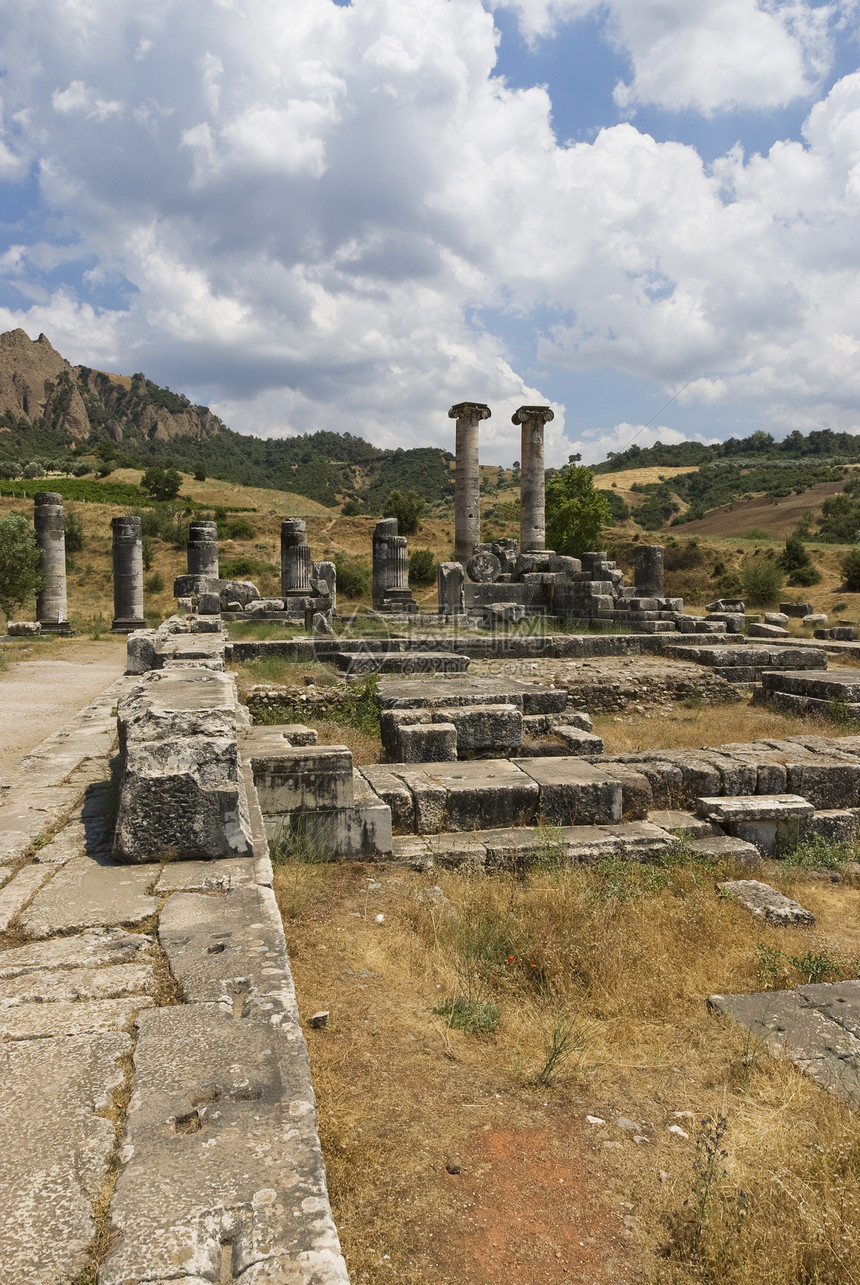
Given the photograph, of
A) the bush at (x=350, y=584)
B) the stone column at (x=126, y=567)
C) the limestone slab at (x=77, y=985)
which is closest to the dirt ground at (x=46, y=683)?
the stone column at (x=126, y=567)

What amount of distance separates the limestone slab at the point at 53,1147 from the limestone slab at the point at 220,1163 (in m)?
0.07

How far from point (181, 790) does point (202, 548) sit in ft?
74.2

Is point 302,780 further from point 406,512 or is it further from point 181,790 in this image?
point 406,512

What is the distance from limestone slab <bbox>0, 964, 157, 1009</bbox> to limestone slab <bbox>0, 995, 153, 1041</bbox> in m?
0.03

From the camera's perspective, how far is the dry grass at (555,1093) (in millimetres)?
2146

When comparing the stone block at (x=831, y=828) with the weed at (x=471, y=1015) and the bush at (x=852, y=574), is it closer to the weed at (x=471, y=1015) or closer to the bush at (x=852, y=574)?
the weed at (x=471, y=1015)

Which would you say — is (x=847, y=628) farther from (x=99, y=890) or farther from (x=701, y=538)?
(x=701, y=538)

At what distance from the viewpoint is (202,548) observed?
2492cm

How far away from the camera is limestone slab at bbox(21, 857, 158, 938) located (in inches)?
112

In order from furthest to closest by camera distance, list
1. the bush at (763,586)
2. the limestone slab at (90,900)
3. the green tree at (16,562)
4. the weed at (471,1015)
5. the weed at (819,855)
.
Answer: the bush at (763,586), the green tree at (16,562), the weed at (819,855), the weed at (471,1015), the limestone slab at (90,900)

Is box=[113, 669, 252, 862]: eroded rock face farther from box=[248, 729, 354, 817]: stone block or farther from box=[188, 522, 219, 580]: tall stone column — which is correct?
box=[188, 522, 219, 580]: tall stone column

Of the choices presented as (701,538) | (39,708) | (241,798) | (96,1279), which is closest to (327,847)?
(241,798)

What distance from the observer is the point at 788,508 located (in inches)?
2298

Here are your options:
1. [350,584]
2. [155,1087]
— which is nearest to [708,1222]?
[155,1087]
